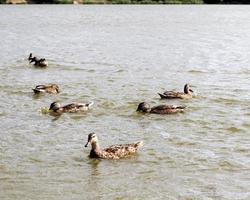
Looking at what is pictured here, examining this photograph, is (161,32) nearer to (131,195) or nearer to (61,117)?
(61,117)

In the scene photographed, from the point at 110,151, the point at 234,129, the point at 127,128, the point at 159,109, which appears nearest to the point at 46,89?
the point at 159,109

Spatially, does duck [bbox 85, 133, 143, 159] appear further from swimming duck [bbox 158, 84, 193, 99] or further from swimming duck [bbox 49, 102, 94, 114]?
swimming duck [bbox 158, 84, 193, 99]

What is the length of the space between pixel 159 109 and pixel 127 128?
2226mm

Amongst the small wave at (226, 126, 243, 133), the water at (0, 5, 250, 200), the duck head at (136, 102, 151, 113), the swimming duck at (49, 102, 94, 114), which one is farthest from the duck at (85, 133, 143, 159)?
the duck head at (136, 102, 151, 113)

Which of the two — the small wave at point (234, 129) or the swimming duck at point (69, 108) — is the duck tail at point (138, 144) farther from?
the swimming duck at point (69, 108)

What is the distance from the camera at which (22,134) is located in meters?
17.0

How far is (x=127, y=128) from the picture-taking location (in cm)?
1811

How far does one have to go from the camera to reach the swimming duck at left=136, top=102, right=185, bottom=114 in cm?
1994

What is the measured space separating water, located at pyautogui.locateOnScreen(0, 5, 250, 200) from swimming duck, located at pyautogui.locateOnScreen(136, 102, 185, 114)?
244mm

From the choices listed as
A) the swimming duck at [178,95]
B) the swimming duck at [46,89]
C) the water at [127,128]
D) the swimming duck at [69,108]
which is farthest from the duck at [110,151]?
the swimming duck at [46,89]

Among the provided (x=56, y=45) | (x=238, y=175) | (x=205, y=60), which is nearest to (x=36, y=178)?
(x=238, y=175)

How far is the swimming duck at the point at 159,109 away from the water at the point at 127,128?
0.80 ft

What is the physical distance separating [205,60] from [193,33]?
19.3m

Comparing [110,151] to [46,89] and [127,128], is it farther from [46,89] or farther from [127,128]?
[46,89]
